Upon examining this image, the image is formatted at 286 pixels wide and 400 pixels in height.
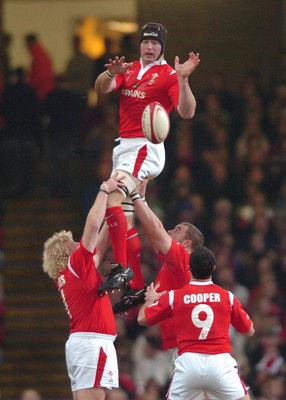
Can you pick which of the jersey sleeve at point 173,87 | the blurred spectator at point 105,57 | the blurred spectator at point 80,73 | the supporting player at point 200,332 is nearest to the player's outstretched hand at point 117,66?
the jersey sleeve at point 173,87

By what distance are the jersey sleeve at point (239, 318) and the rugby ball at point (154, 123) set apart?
4.58 ft

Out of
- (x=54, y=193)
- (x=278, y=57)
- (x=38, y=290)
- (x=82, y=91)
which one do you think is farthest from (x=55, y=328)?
(x=278, y=57)

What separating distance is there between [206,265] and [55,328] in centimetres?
807

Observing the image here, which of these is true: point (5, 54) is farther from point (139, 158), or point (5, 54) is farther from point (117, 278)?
point (117, 278)

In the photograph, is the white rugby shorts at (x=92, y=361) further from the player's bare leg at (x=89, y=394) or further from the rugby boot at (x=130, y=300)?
the rugby boot at (x=130, y=300)

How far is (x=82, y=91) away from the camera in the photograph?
19844mm

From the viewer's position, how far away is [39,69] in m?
19.9

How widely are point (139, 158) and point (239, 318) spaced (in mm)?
1517

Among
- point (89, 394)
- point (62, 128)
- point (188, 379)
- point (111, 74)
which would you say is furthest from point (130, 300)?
point (62, 128)

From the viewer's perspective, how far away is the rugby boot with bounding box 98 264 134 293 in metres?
11.5

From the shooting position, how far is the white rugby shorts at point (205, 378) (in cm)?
1130

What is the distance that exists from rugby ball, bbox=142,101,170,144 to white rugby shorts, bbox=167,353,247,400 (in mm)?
1699

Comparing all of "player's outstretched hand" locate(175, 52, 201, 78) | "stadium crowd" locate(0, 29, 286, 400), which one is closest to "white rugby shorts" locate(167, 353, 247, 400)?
"player's outstretched hand" locate(175, 52, 201, 78)

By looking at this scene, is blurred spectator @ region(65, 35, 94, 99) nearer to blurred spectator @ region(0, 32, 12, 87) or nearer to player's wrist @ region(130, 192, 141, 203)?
blurred spectator @ region(0, 32, 12, 87)
